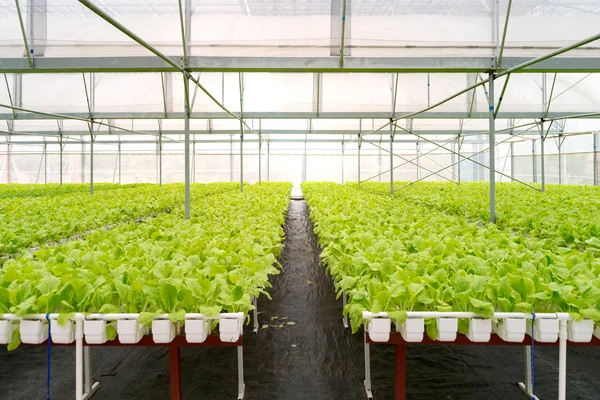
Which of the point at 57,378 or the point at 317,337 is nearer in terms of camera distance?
the point at 57,378

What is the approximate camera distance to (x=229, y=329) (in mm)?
2484

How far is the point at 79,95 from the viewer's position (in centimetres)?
1258

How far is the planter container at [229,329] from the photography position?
248 cm

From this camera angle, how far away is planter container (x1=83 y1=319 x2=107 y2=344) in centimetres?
241

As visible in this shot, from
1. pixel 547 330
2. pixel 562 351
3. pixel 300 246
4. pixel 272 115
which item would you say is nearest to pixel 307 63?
pixel 300 246

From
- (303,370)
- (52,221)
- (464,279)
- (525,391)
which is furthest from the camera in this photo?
(52,221)

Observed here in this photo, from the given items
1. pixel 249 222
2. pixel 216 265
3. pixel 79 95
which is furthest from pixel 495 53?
pixel 79 95

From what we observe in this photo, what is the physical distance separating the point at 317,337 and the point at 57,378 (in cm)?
251

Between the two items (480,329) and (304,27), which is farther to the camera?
(304,27)

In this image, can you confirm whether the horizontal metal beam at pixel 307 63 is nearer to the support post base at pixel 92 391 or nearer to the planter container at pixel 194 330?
the support post base at pixel 92 391

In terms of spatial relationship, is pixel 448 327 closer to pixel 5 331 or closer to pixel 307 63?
pixel 5 331

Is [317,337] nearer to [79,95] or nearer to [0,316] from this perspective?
[0,316]

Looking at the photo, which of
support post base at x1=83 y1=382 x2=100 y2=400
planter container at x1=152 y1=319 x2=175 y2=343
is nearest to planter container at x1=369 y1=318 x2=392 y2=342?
planter container at x1=152 y1=319 x2=175 y2=343

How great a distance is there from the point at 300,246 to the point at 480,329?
281 inches
